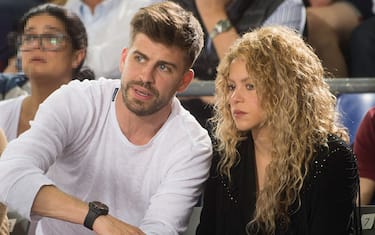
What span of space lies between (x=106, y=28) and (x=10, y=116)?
0.46m

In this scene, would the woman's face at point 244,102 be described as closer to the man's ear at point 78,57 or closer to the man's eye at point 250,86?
the man's eye at point 250,86

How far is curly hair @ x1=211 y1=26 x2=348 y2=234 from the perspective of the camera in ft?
5.05

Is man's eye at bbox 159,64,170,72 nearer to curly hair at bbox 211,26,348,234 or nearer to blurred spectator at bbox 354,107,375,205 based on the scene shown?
→ curly hair at bbox 211,26,348,234

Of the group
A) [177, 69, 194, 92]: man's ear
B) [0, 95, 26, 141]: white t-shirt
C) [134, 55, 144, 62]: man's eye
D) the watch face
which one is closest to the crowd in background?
[0, 95, 26, 141]: white t-shirt

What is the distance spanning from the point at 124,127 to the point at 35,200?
262 millimetres

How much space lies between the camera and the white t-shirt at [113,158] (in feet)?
5.08

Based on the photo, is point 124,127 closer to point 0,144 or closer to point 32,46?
point 0,144

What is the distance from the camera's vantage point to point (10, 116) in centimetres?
205

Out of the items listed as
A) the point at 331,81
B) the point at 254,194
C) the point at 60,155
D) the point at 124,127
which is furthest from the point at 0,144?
the point at 331,81

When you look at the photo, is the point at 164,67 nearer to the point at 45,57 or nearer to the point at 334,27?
the point at 45,57

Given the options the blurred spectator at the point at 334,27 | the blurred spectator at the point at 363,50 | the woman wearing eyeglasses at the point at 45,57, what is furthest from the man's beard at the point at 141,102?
the blurred spectator at the point at 363,50

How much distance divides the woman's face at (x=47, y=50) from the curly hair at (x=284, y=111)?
64 centimetres

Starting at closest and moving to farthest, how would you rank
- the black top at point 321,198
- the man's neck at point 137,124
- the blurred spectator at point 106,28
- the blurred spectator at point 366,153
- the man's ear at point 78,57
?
the black top at point 321,198, the man's neck at point 137,124, the blurred spectator at point 366,153, the man's ear at point 78,57, the blurred spectator at point 106,28

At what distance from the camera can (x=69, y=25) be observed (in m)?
2.15
